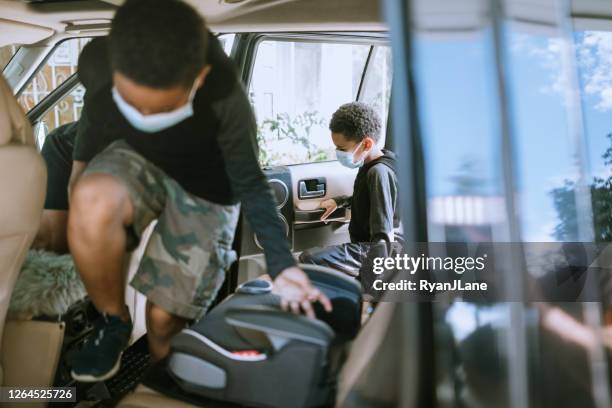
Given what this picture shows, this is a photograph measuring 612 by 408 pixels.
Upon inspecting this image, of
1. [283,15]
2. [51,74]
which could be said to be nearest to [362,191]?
[283,15]

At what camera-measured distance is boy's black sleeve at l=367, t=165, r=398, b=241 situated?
1283 mm

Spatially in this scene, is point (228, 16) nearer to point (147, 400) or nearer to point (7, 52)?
point (7, 52)

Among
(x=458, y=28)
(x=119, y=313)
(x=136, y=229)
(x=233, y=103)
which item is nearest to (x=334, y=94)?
(x=233, y=103)

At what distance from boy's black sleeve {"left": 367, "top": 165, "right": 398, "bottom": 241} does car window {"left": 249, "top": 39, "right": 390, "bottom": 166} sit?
15cm

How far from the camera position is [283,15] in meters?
1.38

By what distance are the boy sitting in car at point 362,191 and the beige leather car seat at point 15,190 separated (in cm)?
61

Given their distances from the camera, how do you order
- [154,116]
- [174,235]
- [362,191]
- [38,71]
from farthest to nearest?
[38,71] → [362,191] → [174,235] → [154,116]

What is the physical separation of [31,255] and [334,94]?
784mm

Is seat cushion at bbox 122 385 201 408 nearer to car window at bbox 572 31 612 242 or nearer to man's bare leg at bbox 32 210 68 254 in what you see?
man's bare leg at bbox 32 210 68 254

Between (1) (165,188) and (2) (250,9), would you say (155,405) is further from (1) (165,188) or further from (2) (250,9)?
(2) (250,9)

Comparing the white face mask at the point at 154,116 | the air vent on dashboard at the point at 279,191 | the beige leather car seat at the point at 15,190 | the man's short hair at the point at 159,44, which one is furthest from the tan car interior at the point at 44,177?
the air vent on dashboard at the point at 279,191

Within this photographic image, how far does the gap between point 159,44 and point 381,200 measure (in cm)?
56

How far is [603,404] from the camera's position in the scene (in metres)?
1.07

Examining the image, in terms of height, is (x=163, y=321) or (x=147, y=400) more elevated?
(x=163, y=321)
